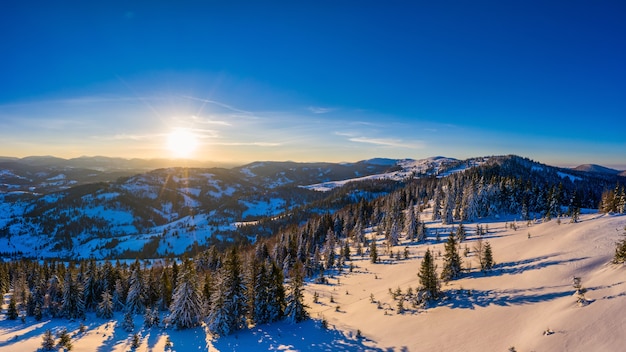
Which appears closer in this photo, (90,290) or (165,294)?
(165,294)

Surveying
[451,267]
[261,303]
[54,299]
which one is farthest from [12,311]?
[451,267]

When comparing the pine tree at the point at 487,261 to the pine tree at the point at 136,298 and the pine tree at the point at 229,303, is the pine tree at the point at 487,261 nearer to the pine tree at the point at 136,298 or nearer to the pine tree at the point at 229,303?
the pine tree at the point at 229,303

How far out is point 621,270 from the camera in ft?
91.5

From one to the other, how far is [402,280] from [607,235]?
89.9 feet

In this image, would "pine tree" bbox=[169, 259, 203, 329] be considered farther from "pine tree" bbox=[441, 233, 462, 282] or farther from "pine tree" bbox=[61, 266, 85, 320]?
"pine tree" bbox=[441, 233, 462, 282]

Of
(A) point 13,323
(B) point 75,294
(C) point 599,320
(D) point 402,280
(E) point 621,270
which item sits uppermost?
(E) point 621,270

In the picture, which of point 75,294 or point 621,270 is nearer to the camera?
point 621,270

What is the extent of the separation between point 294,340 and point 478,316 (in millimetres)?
19992

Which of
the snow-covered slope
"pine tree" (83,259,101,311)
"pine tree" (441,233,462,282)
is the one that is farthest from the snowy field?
"pine tree" (83,259,101,311)

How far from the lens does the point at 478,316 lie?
29.8 metres

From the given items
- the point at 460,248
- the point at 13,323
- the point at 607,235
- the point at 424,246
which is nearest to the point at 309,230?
the point at 424,246

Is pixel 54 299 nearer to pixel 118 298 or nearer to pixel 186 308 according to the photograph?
pixel 118 298

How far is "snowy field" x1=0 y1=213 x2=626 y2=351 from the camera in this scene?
2339 centimetres

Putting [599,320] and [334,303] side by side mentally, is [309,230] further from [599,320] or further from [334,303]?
[599,320]
